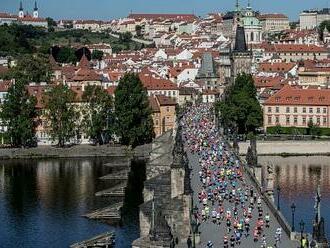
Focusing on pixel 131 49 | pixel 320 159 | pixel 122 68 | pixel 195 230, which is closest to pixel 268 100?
pixel 320 159

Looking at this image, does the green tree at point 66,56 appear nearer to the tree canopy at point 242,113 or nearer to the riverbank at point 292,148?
the tree canopy at point 242,113

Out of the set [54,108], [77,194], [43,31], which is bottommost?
[77,194]

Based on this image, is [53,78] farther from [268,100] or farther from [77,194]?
[77,194]

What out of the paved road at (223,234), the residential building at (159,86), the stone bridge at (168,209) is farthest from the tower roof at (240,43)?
the paved road at (223,234)

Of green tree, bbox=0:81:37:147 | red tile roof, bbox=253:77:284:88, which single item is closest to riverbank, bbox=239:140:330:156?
green tree, bbox=0:81:37:147

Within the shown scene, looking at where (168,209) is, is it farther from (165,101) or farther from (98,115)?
(165,101)

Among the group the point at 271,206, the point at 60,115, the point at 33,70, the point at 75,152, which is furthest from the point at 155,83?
the point at 271,206

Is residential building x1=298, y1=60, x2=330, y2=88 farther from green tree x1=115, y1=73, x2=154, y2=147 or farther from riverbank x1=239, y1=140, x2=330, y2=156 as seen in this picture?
green tree x1=115, y1=73, x2=154, y2=147
